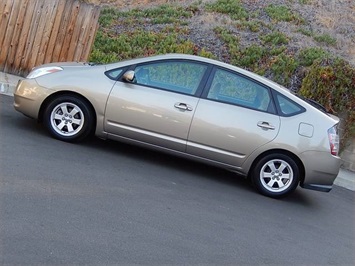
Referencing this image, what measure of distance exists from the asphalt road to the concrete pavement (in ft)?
3.85

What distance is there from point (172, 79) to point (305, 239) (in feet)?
8.93

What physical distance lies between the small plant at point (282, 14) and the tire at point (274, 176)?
9149mm

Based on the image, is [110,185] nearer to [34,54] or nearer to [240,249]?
[240,249]

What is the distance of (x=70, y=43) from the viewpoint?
1084 centimetres

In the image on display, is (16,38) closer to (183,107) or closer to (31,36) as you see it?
(31,36)

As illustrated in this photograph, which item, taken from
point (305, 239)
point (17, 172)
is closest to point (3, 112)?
point (17, 172)

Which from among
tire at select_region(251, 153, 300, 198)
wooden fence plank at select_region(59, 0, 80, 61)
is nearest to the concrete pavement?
wooden fence plank at select_region(59, 0, 80, 61)

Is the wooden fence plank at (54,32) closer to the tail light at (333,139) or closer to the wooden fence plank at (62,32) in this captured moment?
the wooden fence plank at (62,32)

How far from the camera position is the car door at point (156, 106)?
726 cm

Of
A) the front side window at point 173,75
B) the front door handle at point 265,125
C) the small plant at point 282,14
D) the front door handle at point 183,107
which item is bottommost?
the front door handle at point 183,107

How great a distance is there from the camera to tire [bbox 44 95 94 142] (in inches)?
291

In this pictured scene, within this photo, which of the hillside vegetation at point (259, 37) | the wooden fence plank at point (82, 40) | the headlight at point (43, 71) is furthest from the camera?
the wooden fence plank at point (82, 40)

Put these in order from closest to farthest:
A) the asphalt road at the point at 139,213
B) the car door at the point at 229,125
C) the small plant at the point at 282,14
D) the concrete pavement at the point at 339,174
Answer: the asphalt road at the point at 139,213, the car door at the point at 229,125, the concrete pavement at the point at 339,174, the small plant at the point at 282,14

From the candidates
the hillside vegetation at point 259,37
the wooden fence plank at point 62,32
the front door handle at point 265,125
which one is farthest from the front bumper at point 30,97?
the hillside vegetation at point 259,37
